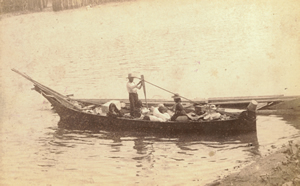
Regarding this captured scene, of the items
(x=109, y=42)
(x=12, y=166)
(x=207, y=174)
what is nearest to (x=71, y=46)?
(x=109, y=42)

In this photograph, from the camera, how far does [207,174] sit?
593 centimetres

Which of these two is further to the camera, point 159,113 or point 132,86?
point 132,86

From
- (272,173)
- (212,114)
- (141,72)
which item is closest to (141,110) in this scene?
(141,72)

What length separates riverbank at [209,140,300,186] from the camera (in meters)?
5.14

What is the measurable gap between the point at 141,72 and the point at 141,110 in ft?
3.34

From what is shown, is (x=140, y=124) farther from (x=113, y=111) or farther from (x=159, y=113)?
(x=113, y=111)

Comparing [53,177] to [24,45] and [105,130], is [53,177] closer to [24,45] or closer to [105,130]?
[105,130]

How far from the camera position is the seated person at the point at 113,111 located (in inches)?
326

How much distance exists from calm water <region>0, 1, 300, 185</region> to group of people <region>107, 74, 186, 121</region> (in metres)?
0.49

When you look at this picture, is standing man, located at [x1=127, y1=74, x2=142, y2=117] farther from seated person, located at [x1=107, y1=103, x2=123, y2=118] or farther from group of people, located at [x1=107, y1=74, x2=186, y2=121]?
seated person, located at [x1=107, y1=103, x2=123, y2=118]

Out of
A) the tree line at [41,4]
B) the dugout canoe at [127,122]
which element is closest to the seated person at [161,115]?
the dugout canoe at [127,122]

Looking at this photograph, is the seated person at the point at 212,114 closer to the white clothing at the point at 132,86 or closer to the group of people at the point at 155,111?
A: the group of people at the point at 155,111

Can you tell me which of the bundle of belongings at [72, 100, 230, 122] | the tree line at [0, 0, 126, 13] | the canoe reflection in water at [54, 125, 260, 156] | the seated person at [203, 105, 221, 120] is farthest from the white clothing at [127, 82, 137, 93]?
the tree line at [0, 0, 126, 13]

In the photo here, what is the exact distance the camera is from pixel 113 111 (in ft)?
27.3
